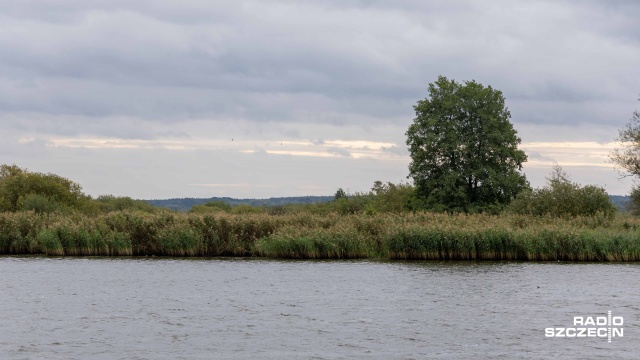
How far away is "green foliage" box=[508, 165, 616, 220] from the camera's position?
56.0m

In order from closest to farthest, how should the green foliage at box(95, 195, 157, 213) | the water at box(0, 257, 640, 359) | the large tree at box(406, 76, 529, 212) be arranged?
the water at box(0, 257, 640, 359)
the large tree at box(406, 76, 529, 212)
the green foliage at box(95, 195, 157, 213)

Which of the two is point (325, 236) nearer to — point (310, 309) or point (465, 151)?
point (310, 309)

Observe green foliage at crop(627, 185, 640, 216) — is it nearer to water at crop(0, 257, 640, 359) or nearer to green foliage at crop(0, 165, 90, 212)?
water at crop(0, 257, 640, 359)

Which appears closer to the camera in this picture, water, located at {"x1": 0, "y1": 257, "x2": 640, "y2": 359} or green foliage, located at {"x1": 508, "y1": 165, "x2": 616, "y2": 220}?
water, located at {"x1": 0, "y1": 257, "x2": 640, "y2": 359}

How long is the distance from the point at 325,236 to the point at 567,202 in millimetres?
18466

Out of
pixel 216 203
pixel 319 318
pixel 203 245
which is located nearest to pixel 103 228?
pixel 203 245

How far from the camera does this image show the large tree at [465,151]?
68250 mm

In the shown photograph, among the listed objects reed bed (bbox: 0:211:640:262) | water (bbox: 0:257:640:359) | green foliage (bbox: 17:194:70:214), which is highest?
green foliage (bbox: 17:194:70:214)

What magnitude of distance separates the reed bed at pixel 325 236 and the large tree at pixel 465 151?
56.4ft

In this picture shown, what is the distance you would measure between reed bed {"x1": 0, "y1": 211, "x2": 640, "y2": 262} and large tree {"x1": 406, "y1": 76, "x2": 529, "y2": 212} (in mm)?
17180

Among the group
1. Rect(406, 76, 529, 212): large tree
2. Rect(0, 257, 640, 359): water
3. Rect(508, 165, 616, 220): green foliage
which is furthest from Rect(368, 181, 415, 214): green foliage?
Rect(0, 257, 640, 359): water

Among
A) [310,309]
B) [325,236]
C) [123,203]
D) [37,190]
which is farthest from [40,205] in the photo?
[123,203]

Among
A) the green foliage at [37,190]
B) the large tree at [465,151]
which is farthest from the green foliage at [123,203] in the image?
the large tree at [465,151]

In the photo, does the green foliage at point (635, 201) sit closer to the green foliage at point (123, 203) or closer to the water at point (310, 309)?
the water at point (310, 309)
